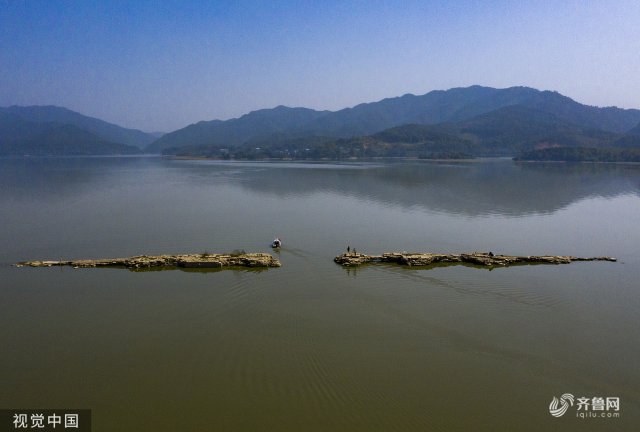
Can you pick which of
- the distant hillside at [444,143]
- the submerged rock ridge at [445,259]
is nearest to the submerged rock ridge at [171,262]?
the submerged rock ridge at [445,259]

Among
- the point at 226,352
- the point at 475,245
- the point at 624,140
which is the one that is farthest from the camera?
the point at 624,140

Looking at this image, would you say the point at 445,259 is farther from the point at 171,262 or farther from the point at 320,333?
the point at 171,262

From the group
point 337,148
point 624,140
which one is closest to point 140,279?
point 337,148

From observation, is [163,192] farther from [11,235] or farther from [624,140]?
[624,140]

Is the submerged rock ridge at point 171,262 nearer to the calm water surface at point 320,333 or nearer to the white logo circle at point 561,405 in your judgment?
the calm water surface at point 320,333

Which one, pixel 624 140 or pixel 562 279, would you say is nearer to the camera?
pixel 562 279

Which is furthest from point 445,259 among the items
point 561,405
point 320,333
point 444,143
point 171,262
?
point 444,143

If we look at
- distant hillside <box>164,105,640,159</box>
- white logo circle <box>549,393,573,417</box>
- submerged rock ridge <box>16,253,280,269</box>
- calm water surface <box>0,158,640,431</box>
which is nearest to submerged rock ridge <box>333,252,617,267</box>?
calm water surface <box>0,158,640,431</box>
